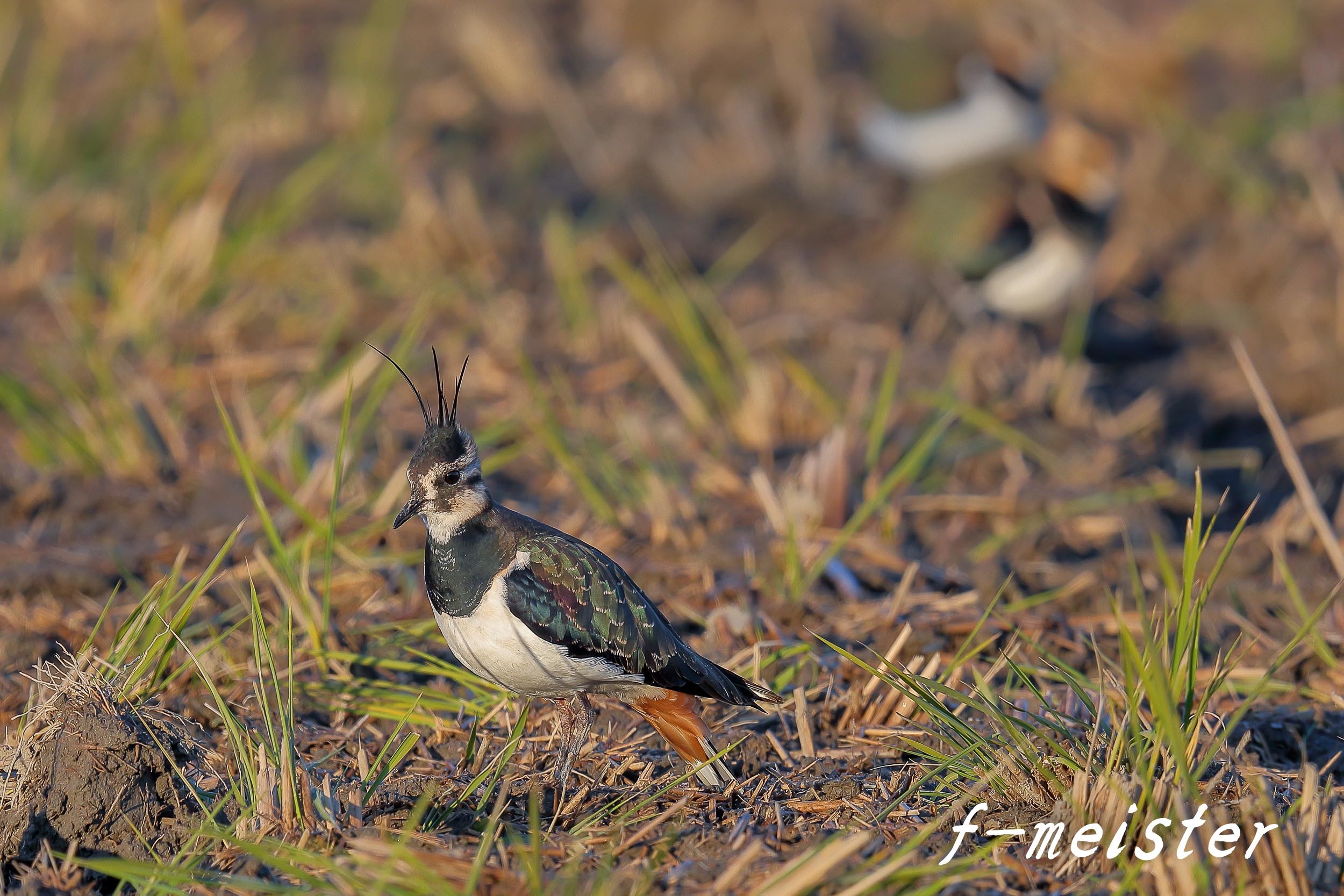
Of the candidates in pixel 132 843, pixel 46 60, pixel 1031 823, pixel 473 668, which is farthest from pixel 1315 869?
pixel 46 60

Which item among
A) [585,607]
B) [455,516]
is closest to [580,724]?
[585,607]

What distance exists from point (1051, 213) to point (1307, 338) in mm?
1298

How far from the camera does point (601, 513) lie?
14.9 feet

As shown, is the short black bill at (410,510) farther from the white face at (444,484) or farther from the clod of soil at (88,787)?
the clod of soil at (88,787)

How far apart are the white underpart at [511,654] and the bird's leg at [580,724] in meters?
0.13

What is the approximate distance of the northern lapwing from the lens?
10.2 feet

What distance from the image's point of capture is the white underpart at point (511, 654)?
307 centimetres

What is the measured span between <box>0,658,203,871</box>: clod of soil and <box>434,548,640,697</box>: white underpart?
2.04ft

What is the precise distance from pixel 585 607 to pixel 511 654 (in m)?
0.20

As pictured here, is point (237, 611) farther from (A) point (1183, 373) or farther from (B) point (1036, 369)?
(A) point (1183, 373)

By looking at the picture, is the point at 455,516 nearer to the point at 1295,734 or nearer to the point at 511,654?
the point at 511,654

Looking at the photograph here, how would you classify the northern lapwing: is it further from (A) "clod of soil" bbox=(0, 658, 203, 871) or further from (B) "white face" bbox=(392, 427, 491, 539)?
(A) "clod of soil" bbox=(0, 658, 203, 871)

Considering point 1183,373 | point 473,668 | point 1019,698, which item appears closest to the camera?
point 473,668

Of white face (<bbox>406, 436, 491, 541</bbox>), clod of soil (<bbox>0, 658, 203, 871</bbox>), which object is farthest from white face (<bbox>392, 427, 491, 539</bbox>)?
clod of soil (<bbox>0, 658, 203, 871</bbox>)
